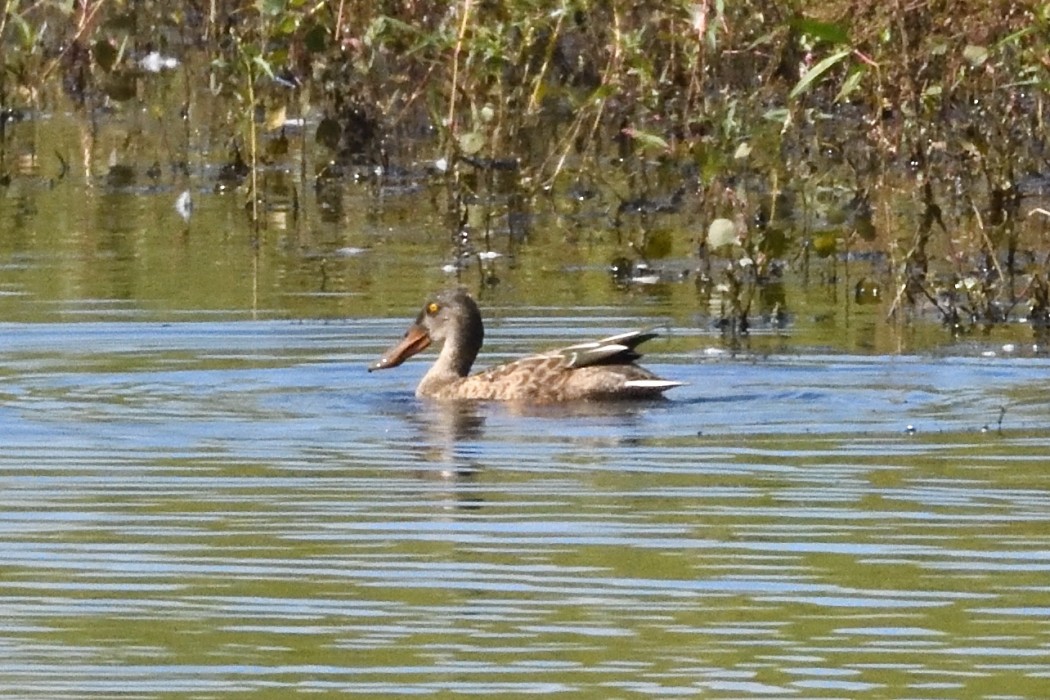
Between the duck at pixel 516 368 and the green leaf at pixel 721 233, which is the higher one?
the green leaf at pixel 721 233

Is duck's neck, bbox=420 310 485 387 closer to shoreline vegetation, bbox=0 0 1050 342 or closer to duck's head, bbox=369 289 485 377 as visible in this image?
duck's head, bbox=369 289 485 377

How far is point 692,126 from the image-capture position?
15875mm

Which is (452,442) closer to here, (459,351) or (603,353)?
(603,353)

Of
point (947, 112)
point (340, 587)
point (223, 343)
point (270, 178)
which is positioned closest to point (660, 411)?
point (223, 343)

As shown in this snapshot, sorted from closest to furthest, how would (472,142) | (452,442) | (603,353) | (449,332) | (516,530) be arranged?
(516,530), (452,442), (603,353), (449,332), (472,142)

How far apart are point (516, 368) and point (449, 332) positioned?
2.37 ft

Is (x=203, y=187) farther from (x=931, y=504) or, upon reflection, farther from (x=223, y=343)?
(x=931, y=504)

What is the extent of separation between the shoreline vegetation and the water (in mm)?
1904

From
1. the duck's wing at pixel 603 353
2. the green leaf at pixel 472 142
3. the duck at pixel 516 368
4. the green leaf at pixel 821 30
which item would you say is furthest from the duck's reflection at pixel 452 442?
the green leaf at pixel 472 142

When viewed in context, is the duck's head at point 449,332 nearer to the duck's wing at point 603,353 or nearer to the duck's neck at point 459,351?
the duck's neck at point 459,351

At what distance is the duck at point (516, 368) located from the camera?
10047mm

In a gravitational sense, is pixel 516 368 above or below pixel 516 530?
above

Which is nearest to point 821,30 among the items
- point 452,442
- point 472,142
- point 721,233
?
point 721,233

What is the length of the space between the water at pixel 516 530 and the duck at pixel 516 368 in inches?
4.9
